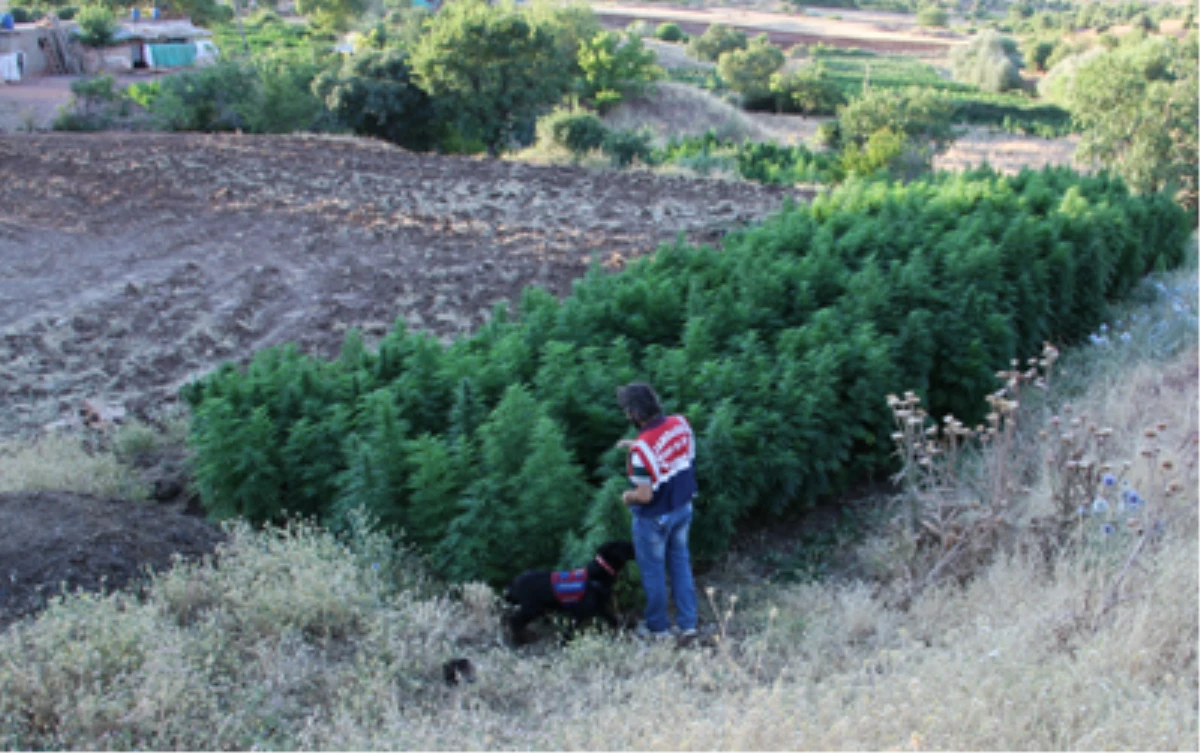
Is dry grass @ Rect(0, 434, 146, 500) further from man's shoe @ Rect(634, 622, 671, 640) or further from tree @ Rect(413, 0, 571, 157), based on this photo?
tree @ Rect(413, 0, 571, 157)

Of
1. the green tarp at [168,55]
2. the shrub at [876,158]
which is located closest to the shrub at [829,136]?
the shrub at [876,158]

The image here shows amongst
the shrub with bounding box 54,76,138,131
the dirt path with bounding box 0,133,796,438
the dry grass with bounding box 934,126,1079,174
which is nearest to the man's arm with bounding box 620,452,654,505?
the dirt path with bounding box 0,133,796,438

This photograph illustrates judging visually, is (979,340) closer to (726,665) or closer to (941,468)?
(941,468)

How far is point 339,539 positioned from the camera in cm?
542

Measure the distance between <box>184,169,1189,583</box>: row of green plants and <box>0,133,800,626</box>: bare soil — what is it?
88cm

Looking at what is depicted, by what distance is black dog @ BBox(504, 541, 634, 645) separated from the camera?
15.9 feet

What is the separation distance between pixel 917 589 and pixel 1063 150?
3820cm

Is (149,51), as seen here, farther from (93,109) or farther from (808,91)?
(808,91)

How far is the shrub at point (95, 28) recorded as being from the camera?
1534 inches

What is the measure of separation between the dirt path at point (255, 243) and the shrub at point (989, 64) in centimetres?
5234

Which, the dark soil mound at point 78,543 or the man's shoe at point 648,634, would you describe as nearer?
the dark soil mound at point 78,543

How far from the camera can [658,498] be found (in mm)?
4836

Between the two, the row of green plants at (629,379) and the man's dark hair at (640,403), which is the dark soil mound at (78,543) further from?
the man's dark hair at (640,403)

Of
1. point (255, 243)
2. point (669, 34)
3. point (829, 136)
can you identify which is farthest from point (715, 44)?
point (255, 243)
